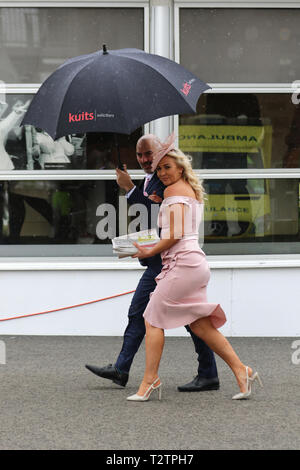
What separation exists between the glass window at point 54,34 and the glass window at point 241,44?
1.79 feet

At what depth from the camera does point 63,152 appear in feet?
27.4

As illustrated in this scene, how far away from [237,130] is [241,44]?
0.90 meters

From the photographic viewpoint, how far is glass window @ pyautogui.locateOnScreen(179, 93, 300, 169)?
27.4 feet

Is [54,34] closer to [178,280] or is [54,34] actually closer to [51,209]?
[51,209]

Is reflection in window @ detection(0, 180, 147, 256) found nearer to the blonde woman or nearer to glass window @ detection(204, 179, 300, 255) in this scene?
glass window @ detection(204, 179, 300, 255)

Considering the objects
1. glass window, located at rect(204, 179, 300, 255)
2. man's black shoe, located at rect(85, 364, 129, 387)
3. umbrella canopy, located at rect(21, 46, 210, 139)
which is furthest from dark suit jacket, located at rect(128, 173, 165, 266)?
glass window, located at rect(204, 179, 300, 255)

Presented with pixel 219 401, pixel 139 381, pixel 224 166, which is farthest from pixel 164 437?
pixel 224 166

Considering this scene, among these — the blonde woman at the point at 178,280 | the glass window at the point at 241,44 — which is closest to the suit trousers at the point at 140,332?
the blonde woman at the point at 178,280

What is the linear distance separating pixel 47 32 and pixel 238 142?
231cm

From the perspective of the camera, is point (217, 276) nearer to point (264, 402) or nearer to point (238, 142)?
point (238, 142)

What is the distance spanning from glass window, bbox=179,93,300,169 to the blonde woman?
2898 mm

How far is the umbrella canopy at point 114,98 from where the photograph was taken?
5355mm

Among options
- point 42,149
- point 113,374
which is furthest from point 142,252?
point 42,149

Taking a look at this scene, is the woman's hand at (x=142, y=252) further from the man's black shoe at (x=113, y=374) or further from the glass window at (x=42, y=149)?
the glass window at (x=42, y=149)
